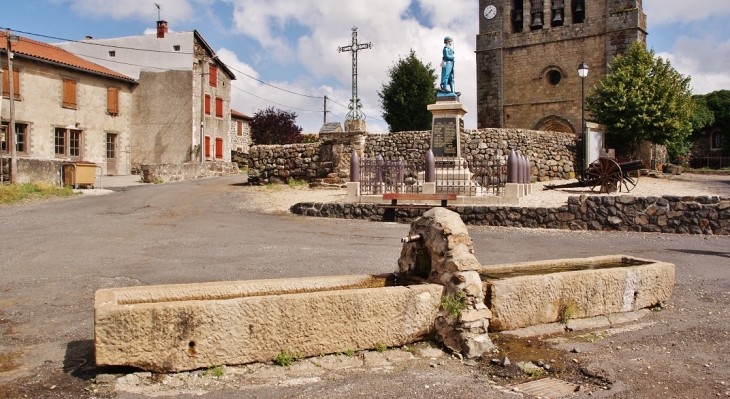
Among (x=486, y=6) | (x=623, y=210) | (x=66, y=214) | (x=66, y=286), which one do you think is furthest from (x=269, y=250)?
(x=486, y=6)

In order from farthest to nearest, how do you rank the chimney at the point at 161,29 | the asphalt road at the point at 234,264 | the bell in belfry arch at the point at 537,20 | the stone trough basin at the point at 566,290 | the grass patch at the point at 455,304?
the chimney at the point at 161,29 → the bell in belfry arch at the point at 537,20 → the stone trough basin at the point at 566,290 → the grass patch at the point at 455,304 → the asphalt road at the point at 234,264

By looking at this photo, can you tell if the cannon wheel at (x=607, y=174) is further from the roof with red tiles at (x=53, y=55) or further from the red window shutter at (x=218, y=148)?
the roof with red tiles at (x=53, y=55)

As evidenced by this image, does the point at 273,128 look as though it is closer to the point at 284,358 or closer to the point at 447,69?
the point at 447,69

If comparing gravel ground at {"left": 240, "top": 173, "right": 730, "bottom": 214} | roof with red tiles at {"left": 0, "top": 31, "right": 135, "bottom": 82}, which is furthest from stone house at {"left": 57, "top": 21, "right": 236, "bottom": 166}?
gravel ground at {"left": 240, "top": 173, "right": 730, "bottom": 214}

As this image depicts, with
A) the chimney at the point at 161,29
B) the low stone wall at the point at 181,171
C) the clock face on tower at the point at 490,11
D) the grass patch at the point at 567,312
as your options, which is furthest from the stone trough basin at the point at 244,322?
the chimney at the point at 161,29

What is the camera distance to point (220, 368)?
3.89 meters

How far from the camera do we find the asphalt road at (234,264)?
4020 millimetres

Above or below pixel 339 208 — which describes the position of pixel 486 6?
above

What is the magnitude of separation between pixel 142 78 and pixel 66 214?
2017 centimetres

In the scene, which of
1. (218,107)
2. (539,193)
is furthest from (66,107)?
(539,193)

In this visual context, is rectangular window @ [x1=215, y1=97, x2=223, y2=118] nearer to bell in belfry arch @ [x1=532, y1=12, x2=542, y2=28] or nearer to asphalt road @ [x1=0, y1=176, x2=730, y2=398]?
asphalt road @ [x1=0, y1=176, x2=730, y2=398]

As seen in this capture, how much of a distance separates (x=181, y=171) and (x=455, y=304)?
71.7 feet

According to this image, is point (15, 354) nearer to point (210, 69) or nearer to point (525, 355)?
point (525, 355)

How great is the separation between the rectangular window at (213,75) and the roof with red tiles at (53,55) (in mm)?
4097
